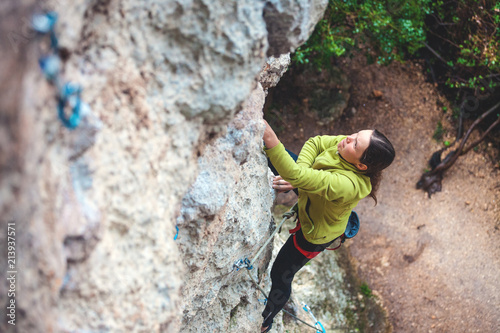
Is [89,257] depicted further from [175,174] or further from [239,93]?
[239,93]

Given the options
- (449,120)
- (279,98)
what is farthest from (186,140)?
(449,120)

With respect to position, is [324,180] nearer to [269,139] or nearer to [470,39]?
[269,139]

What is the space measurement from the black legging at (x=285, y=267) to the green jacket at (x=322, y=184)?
4.7 inches

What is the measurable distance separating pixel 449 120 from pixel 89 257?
6137 mm

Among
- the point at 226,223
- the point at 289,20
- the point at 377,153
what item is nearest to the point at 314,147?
the point at 377,153

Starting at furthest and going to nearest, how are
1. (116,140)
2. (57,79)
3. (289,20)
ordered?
(289,20), (116,140), (57,79)

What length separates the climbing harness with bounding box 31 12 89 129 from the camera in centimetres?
80

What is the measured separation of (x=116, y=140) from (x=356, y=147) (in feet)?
4.84

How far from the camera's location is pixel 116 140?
3.39 feet

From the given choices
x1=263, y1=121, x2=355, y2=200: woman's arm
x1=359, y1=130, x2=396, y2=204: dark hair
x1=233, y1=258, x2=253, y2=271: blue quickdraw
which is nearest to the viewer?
x1=263, y1=121, x2=355, y2=200: woman's arm

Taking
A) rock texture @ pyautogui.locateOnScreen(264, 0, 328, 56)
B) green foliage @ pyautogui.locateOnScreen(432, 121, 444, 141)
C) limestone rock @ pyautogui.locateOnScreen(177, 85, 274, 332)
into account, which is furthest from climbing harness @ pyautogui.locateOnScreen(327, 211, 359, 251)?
green foliage @ pyautogui.locateOnScreen(432, 121, 444, 141)

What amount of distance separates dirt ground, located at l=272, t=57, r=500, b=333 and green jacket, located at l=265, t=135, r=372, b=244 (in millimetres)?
2803

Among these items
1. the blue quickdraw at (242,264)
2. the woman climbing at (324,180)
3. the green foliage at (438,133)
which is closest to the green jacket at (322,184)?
the woman climbing at (324,180)

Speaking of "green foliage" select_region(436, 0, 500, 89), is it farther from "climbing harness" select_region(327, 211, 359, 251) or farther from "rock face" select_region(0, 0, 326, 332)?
"rock face" select_region(0, 0, 326, 332)
